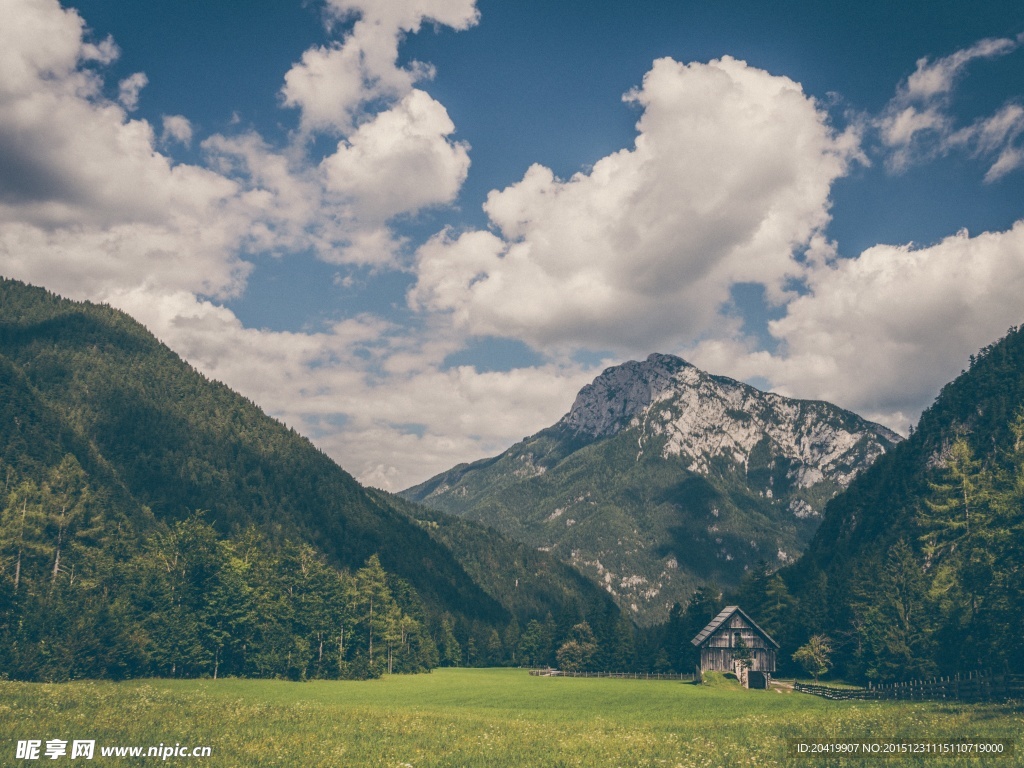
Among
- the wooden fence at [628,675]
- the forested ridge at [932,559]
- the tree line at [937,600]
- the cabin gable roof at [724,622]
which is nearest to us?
the tree line at [937,600]

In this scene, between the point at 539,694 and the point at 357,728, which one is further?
the point at 539,694

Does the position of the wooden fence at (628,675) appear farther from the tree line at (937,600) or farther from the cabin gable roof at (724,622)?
the tree line at (937,600)

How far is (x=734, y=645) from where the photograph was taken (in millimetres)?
91312

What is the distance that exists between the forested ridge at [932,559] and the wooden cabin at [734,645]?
8303 mm

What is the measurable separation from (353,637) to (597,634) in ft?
178

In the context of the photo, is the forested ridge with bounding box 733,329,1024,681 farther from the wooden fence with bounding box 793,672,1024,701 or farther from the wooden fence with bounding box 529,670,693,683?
the wooden fence with bounding box 529,670,693,683

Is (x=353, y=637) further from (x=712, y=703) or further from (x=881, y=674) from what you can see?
(x=881, y=674)

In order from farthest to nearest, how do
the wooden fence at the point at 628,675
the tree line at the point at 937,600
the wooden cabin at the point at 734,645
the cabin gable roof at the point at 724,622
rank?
the wooden fence at the point at 628,675 < the cabin gable roof at the point at 724,622 < the wooden cabin at the point at 734,645 < the tree line at the point at 937,600

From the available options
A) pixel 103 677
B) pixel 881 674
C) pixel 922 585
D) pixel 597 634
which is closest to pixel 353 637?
pixel 103 677

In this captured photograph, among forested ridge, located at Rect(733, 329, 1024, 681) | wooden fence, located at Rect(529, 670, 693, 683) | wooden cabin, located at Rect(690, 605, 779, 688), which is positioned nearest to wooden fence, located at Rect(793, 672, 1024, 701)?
forested ridge, located at Rect(733, 329, 1024, 681)

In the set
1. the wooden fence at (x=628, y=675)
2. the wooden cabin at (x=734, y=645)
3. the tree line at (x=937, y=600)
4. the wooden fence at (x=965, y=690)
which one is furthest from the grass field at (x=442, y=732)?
the wooden fence at (x=628, y=675)

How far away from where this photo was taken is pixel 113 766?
19875 millimetres

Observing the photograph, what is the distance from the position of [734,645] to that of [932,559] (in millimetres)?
60095

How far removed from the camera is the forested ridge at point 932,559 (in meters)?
48.4
